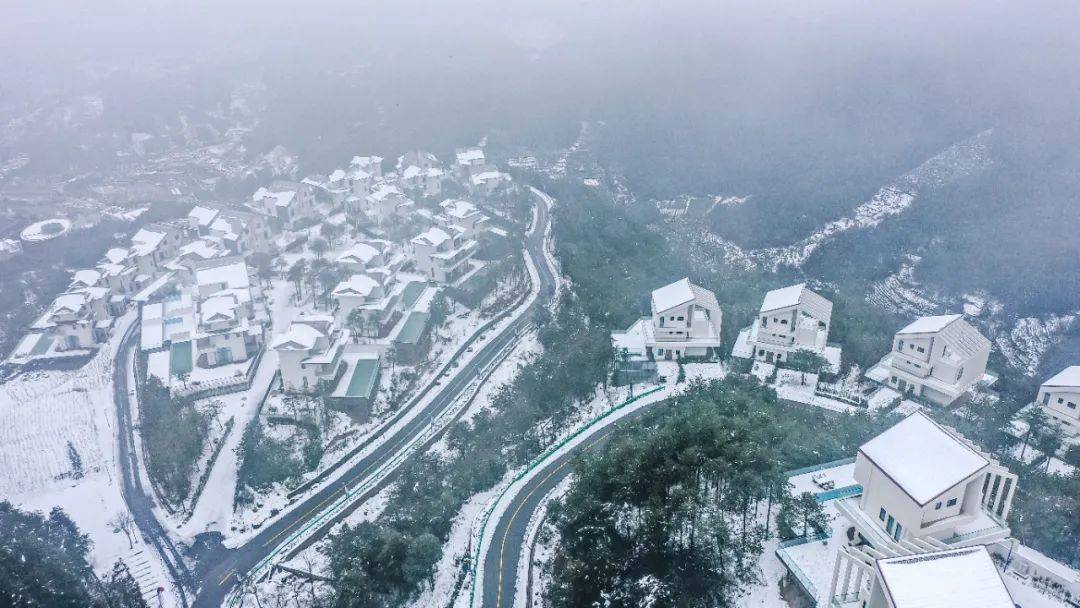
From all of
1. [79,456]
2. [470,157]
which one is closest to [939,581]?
[79,456]

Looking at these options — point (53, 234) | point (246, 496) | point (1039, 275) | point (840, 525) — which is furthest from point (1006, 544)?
point (53, 234)

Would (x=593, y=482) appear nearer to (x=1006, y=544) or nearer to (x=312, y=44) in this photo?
(x=1006, y=544)

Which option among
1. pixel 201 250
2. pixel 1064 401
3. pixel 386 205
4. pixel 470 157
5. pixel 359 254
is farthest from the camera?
pixel 470 157

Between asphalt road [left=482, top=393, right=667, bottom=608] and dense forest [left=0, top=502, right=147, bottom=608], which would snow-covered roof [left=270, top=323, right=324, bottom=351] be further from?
asphalt road [left=482, top=393, right=667, bottom=608]

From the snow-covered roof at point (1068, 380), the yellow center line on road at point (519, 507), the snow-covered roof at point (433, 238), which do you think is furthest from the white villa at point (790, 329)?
the snow-covered roof at point (433, 238)

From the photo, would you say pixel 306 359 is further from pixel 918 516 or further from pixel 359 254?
pixel 918 516
